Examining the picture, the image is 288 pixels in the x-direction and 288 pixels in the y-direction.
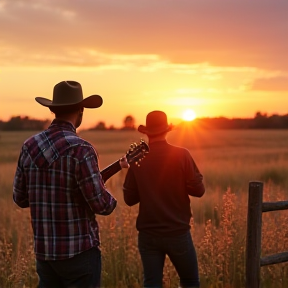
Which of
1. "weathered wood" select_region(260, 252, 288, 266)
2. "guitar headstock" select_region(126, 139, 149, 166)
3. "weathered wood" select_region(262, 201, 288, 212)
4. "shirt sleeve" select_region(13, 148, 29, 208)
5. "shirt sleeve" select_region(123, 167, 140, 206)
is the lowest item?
"weathered wood" select_region(260, 252, 288, 266)

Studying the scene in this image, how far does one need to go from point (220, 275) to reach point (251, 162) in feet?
36.8

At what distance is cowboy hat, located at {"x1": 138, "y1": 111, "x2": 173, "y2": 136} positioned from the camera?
14.8 ft

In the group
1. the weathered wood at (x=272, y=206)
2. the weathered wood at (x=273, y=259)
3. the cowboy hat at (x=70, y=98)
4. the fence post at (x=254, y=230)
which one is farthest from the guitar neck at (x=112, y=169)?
the weathered wood at (x=273, y=259)

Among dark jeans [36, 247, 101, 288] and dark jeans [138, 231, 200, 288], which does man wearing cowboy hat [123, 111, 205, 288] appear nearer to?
dark jeans [138, 231, 200, 288]

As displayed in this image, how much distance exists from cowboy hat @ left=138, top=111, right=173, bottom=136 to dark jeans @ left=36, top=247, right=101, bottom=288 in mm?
1182

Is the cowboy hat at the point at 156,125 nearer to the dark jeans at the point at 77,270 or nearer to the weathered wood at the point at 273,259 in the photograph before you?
the dark jeans at the point at 77,270

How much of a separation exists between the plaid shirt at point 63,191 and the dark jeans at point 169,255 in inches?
38.0

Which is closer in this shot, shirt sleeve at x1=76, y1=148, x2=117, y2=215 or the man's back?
shirt sleeve at x1=76, y1=148, x2=117, y2=215

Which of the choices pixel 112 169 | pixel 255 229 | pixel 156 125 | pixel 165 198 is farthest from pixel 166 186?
pixel 255 229

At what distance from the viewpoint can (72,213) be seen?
11.6ft

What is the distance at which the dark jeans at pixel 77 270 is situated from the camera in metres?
3.57

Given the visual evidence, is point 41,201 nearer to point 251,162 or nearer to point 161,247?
point 161,247

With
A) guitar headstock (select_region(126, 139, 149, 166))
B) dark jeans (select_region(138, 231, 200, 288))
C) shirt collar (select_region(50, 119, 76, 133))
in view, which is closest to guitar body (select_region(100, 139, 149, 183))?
guitar headstock (select_region(126, 139, 149, 166))

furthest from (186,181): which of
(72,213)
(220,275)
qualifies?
(220,275)
